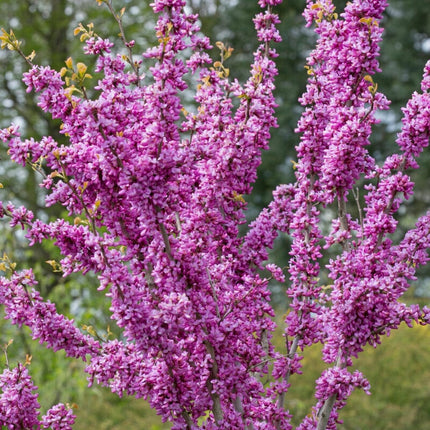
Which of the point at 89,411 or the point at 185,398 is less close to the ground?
the point at 89,411

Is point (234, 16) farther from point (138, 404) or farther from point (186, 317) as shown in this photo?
point (186, 317)

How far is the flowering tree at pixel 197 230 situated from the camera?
2.44 m

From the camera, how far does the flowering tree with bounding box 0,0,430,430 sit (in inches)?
96.0

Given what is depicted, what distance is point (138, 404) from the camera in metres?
8.08

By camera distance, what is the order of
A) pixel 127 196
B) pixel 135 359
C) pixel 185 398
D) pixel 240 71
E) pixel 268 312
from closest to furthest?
pixel 127 196 < pixel 185 398 < pixel 135 359 < pixel 268 312 < pixel 240 71

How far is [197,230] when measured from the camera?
8.68 ft

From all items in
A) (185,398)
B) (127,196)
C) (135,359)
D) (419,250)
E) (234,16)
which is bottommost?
(185,398)

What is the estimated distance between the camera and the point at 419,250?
2.90 m

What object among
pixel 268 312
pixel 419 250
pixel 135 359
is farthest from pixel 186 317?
pixel 419 250

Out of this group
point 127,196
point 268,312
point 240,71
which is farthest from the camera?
point 240,71

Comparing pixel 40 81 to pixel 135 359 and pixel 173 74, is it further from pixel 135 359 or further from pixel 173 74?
pixel 135 359

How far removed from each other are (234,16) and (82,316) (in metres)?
11.9

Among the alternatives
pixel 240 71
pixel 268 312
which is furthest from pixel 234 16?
pixel 268 312

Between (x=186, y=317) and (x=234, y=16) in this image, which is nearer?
(x=186, y=317)
